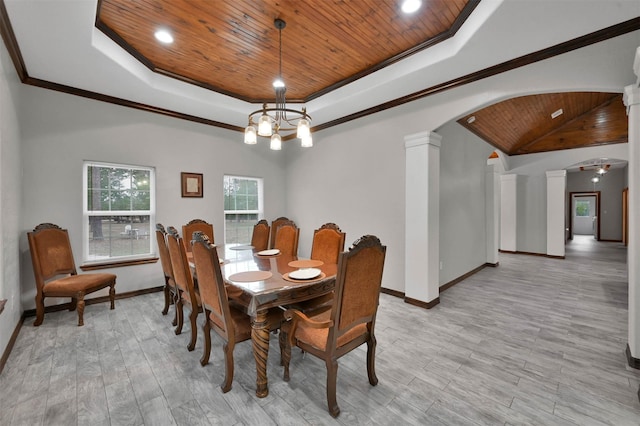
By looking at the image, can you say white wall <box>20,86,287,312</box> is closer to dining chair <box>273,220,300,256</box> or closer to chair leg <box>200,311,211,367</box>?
dining chair <box>273,220,300,256</box>

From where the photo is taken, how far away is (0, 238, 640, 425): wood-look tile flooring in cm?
170

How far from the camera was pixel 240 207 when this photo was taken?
5.24 m

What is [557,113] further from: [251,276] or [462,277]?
[251,276]

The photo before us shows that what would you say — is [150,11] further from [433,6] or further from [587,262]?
[587,262]

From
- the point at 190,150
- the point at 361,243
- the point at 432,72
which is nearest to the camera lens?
the point at 361,243

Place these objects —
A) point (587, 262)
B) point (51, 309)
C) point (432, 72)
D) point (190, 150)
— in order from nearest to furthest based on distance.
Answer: point (432, 72) → point (51, 309) → point (190, 150) → point (587, 262)

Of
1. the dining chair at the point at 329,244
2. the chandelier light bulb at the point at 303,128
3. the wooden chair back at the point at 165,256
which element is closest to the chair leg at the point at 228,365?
the wooden chair back at the point at 165,256

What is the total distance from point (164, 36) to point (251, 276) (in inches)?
101

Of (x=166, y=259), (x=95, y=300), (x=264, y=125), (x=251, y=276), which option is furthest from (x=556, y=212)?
(x=95, y=300)

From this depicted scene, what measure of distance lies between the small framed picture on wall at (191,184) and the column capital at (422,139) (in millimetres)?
3385

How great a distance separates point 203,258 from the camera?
1.91 m

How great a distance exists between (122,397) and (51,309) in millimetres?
2414

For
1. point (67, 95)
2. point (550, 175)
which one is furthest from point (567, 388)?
point (550, 175)

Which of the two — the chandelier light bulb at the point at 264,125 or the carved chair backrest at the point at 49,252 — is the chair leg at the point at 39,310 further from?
the chandelier light bulb at the point at 264,125
